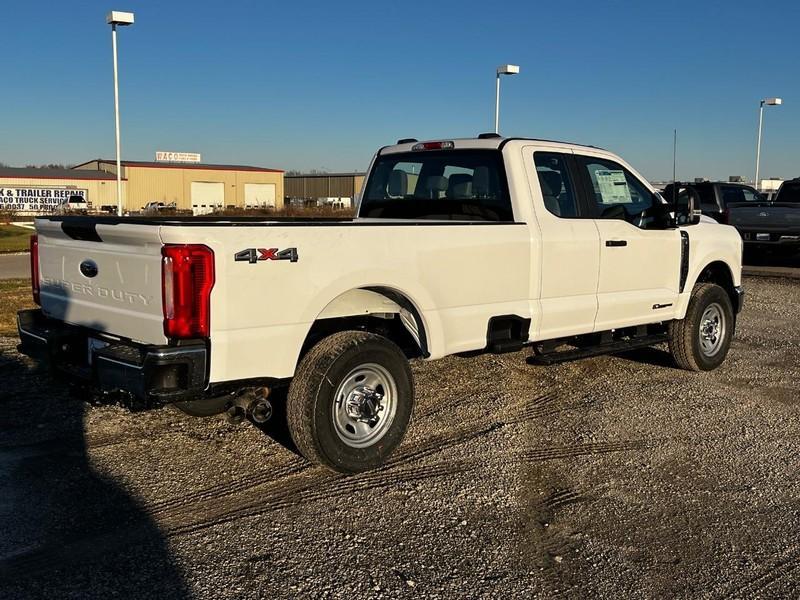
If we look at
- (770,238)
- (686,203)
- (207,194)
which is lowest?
(770,238)

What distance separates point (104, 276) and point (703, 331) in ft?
18.9

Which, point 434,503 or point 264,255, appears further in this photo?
point 434,503

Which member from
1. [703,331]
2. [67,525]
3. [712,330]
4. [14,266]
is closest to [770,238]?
[712,330]

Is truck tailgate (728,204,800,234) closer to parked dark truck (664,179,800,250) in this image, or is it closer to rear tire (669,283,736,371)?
parked dark truck (664,179,800,250)

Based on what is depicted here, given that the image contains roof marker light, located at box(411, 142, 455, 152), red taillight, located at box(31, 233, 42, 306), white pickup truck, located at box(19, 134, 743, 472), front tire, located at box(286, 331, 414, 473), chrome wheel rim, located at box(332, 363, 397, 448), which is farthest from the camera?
roof marker light, located at box(411, 142, 455, 152)

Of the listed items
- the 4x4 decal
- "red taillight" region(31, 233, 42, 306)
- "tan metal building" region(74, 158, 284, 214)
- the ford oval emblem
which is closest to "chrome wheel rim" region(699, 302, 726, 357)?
the 4x4 decal

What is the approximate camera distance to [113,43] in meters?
23.9

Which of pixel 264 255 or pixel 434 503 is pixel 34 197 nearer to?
pixel 264 255

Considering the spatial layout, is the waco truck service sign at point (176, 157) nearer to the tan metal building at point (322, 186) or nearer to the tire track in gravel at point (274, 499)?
the tan metal building at point (322, 186)

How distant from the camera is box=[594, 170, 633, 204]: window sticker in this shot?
7.05 meters

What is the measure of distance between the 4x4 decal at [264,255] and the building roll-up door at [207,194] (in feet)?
241

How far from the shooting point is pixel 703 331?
804 centimetres

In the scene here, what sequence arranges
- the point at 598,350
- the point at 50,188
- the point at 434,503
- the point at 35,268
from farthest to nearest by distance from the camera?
the point at 50,188, the point at 598,350, the point at 35,268, the point at 434,503

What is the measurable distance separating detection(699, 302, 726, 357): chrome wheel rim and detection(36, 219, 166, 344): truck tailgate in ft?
18.4
